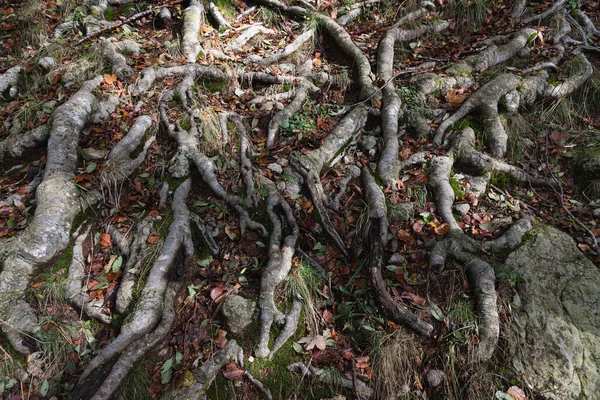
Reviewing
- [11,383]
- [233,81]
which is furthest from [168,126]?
[11,383]

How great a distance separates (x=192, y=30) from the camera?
5500 mm

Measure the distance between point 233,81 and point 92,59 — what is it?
1957mm

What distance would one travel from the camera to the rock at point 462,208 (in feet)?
12.8

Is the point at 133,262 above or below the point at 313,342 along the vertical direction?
above

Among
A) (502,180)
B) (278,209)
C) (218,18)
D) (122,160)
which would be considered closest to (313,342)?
(278,209)

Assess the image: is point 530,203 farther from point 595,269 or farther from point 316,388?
point 316,388

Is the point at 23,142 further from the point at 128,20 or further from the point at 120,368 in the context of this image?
the point at 120,368

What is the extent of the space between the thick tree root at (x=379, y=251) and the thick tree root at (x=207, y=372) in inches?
50.3

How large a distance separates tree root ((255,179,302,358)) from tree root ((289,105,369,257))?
33 cm

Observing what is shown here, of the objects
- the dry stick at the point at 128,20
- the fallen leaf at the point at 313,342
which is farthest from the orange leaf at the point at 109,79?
the fallen leaf at the point at 313,342

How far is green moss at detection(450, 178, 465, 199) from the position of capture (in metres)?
4.04

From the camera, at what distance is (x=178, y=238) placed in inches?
137

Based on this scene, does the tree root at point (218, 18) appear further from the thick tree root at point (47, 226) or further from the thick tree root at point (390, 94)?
the thick tree root at point (47, 226)

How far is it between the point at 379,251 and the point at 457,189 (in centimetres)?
135
